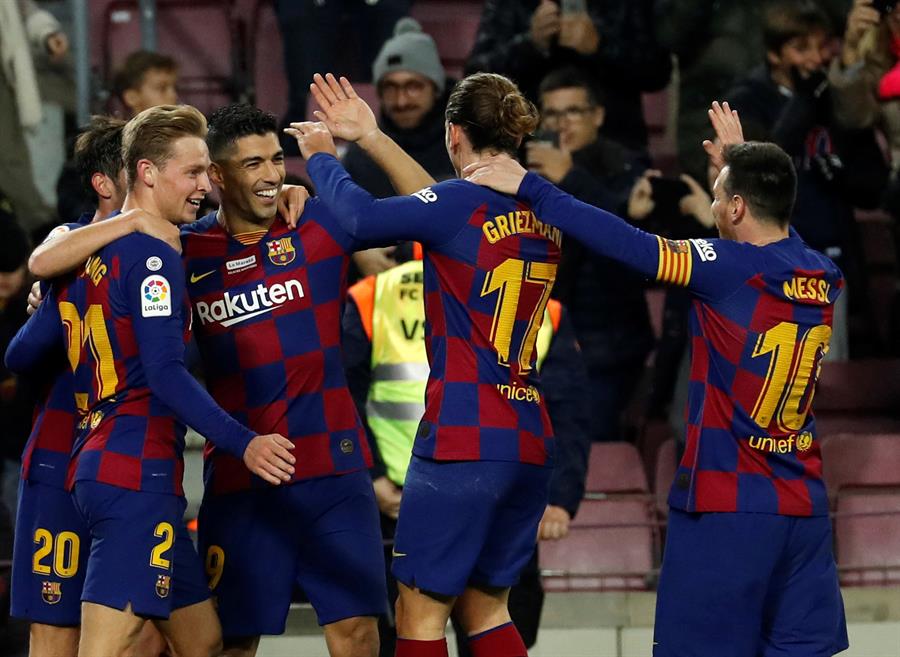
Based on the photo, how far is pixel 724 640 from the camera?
4.97 meters

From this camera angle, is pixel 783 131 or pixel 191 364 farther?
pixel 783 131

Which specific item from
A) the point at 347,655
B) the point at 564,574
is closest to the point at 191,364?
the point at 564,574

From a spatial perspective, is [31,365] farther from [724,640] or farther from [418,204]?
[724,640]

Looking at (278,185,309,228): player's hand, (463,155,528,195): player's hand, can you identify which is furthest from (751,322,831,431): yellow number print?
(278,185,309,228): player's hand

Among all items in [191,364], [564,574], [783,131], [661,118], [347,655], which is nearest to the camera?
[347,655]

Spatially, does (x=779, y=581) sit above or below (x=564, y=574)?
above

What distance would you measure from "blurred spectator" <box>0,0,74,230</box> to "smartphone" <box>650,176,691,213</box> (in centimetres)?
325

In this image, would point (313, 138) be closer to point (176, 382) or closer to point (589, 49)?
point (176, 382)

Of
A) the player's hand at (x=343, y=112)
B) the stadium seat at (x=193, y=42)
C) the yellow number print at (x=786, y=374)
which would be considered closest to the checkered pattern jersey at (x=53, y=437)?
the player's hand at (x=343, y=112)

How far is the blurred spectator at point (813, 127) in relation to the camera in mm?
8055

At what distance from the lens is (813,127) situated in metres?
8.11

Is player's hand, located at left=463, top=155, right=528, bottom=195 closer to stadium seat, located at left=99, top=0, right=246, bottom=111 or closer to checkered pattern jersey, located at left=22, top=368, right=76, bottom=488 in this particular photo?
checkered pattern jersey, located at left=22, top=368, right=76, bottom=488

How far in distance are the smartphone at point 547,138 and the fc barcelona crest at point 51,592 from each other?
137 inches

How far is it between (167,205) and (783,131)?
394 centimetres
